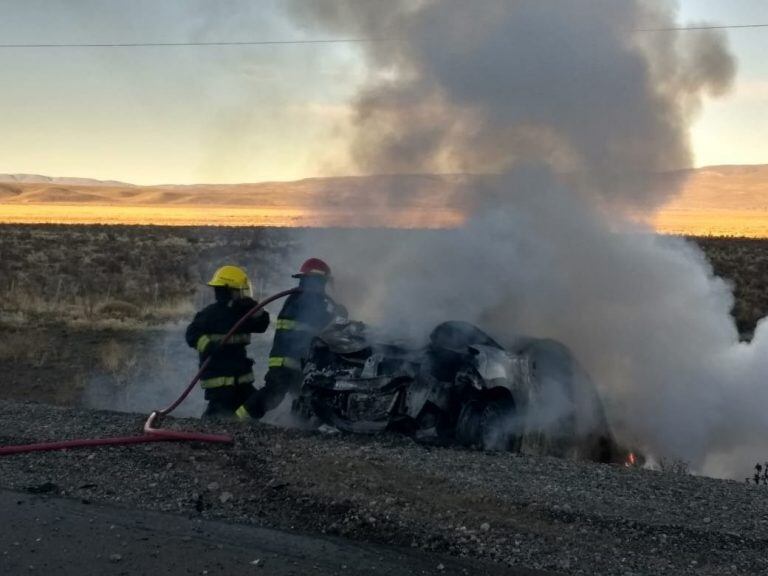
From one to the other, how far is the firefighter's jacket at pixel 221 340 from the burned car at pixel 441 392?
2.25 feet

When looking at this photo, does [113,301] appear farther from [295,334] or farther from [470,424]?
[470,424]

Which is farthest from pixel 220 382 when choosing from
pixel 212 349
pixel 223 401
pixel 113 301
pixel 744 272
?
pixel 744 272

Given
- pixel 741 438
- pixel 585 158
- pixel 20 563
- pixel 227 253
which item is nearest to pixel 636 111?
pixel 585 158

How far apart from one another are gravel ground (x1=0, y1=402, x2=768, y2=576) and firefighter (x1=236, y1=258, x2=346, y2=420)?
127 cm

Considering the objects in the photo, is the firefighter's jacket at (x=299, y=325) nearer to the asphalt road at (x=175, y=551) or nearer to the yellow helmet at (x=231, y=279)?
the yellow helmet at (x=231, y=279)

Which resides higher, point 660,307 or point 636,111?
point 636,111

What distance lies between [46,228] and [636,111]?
39451 millimetres

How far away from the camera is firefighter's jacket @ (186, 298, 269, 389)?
7191mm

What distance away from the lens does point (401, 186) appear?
1030cm

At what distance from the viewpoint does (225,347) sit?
7.19 m

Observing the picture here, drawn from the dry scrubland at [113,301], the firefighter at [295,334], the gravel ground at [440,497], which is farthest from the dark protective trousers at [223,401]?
the dry scrubland at [113,301]

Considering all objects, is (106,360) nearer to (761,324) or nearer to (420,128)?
(420,128)

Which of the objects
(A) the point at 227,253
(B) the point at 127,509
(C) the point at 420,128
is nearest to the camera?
(B) the point at 127,509

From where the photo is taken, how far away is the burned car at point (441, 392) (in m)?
6.33
